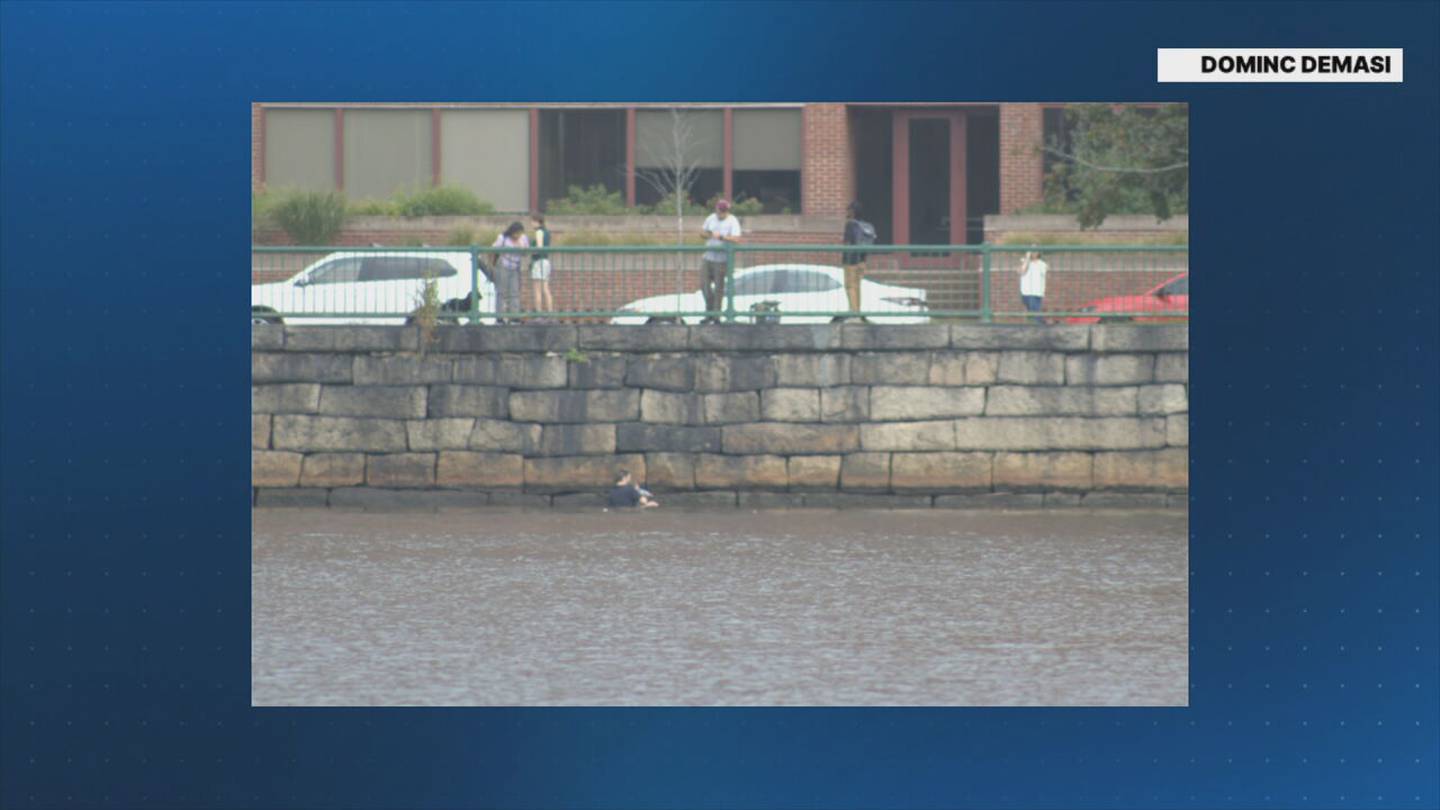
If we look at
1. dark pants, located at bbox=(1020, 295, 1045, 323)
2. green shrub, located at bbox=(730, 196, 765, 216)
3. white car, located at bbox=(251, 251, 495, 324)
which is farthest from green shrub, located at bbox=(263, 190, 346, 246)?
dark pants, located at bbox=(1020, 295, 1045, 323)

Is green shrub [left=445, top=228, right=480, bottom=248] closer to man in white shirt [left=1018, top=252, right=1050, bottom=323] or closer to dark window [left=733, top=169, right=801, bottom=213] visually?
dark window [left=733, top=169, right=801, bottom=213]

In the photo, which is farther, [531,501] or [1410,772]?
[531,501]

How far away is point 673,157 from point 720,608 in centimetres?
2215

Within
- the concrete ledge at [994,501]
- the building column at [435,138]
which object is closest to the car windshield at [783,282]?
the concrete ledge at [994,501]

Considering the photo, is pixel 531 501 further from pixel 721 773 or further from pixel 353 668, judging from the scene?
pixel 721 773

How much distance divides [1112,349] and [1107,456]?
37.9 inches

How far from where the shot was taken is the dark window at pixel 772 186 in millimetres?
34312

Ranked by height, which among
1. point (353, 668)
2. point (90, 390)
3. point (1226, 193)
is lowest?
point (353, 668)

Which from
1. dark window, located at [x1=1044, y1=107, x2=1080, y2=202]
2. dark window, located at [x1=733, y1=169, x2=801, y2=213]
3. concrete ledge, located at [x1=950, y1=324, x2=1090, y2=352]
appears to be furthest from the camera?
dark window, located at [x1=733, y1=169, x2=801, y2=213]

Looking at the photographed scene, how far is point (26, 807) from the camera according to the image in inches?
228

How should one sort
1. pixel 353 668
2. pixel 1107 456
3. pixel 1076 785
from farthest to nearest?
pixel 1107 456 → pixel 353 668 → pixel 1076 785

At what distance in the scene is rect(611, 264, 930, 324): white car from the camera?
2030 centimetres

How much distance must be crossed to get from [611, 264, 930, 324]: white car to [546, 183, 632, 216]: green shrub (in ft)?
35.7

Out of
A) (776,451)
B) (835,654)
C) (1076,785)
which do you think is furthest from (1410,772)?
(776,451)
